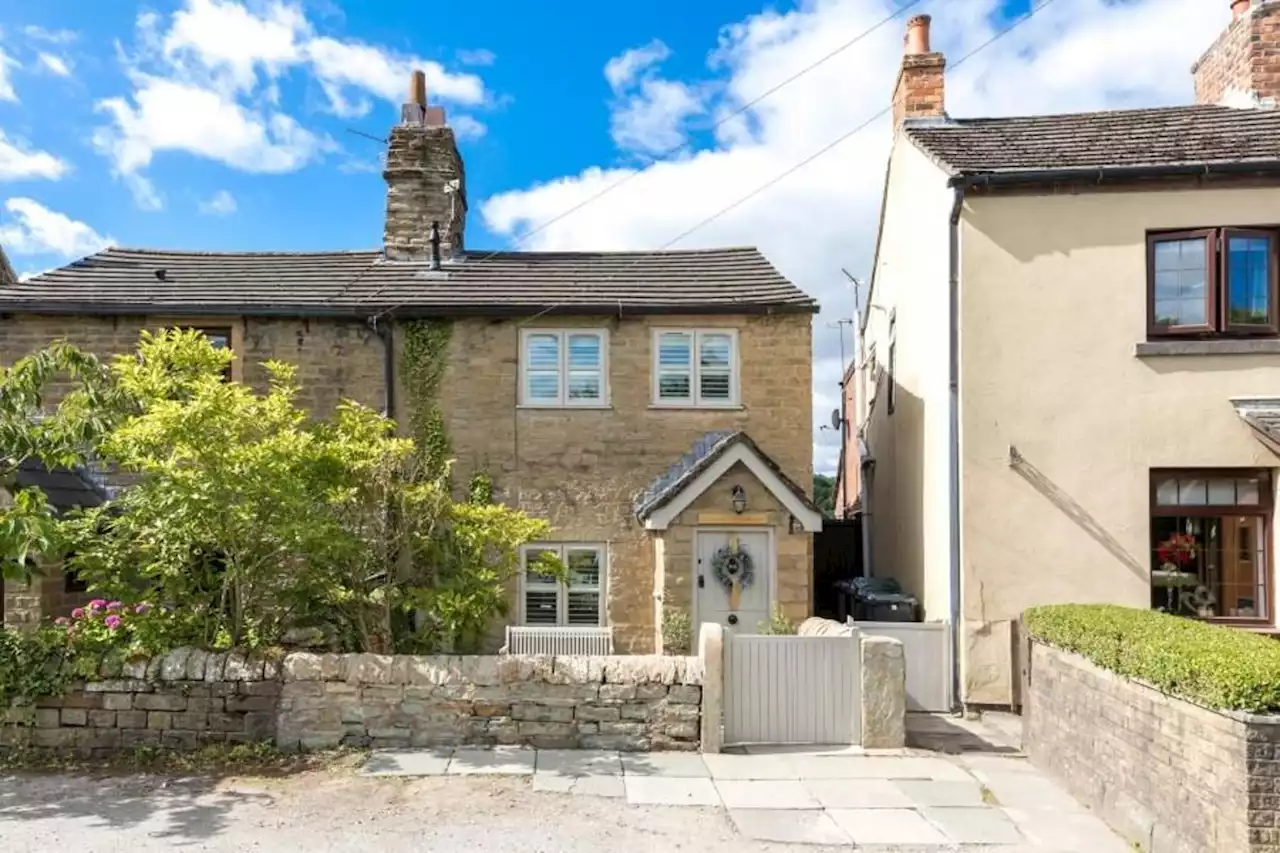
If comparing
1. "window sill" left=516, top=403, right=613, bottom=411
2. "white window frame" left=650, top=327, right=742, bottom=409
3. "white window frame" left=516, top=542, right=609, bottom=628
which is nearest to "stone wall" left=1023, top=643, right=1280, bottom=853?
"white window frame" left=650, top=327, right=742, bottom=409

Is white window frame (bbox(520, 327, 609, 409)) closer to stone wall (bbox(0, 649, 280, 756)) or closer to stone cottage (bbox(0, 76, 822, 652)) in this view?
stone cottage (bbox(0, 76, 822, 652))

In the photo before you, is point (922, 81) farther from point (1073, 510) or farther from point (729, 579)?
point (729, 579)

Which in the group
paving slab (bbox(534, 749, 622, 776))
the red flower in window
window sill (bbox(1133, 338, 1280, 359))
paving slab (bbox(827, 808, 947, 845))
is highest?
window sill (bbox(1133, 338, 1280, 359))

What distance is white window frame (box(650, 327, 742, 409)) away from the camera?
12.8 meters

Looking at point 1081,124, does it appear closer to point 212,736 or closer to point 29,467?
point 212,736

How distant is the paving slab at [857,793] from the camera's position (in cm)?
723

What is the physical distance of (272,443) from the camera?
820 cm

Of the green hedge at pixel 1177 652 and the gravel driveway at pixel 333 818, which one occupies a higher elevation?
the green hedge at pixel 1177 652

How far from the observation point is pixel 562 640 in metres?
12.3

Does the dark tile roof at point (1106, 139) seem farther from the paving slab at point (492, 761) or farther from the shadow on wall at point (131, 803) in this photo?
the shadow on wall at point (131, 803)

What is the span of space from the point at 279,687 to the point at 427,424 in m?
5.30

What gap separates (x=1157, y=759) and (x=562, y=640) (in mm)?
7925

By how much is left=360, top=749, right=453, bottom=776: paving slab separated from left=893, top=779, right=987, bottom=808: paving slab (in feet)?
14.0

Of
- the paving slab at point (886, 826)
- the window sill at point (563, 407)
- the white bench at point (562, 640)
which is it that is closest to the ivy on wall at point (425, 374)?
the window sill at point (563, 407)
